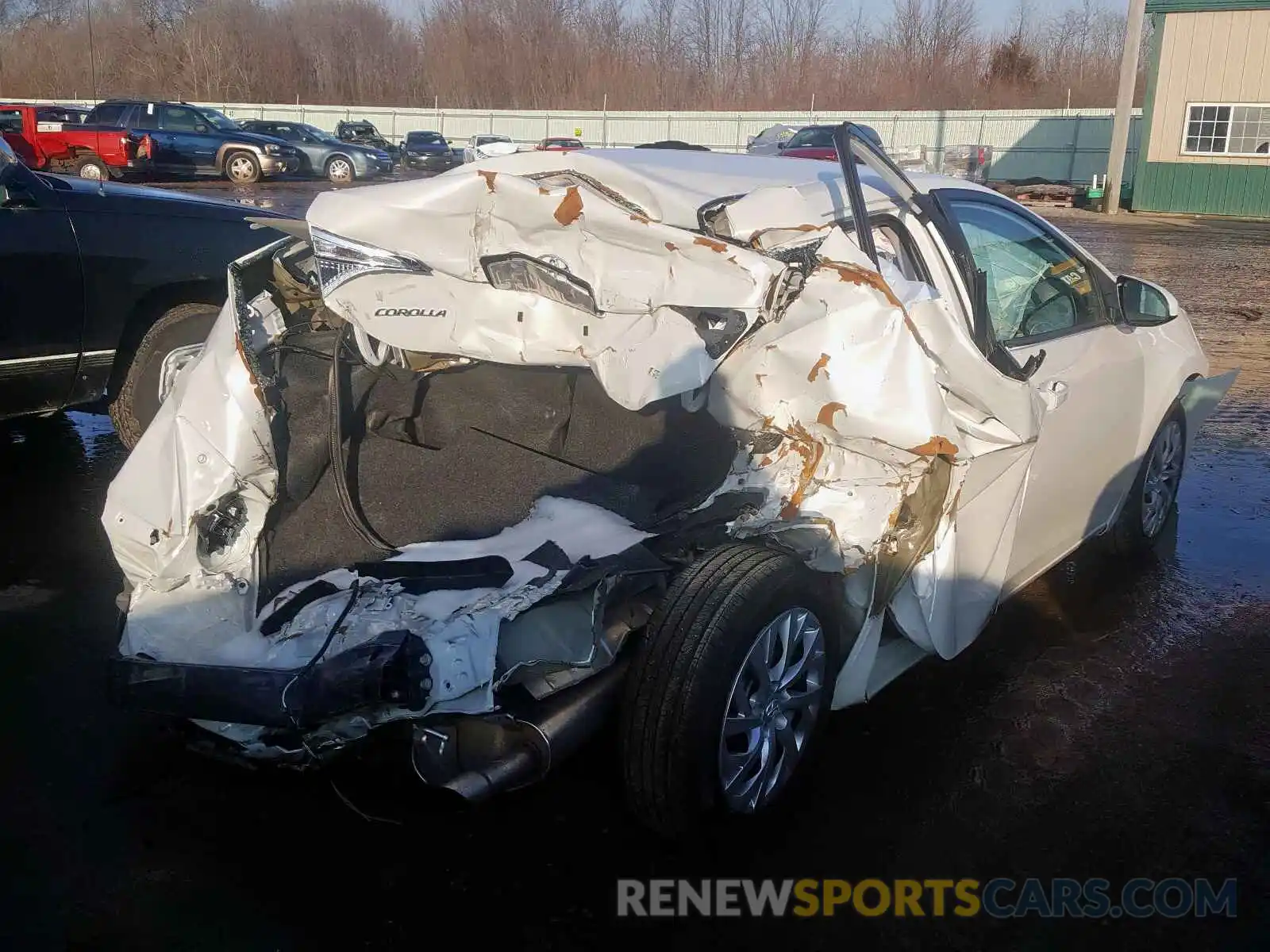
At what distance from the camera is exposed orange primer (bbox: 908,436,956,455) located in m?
2.91

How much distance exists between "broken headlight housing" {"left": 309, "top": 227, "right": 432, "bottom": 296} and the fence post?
107ft

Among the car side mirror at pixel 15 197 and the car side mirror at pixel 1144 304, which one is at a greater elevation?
the car side mirror at pixel 15 197

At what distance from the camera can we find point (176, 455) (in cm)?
315

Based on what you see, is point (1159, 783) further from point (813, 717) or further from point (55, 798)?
point (55, 798)

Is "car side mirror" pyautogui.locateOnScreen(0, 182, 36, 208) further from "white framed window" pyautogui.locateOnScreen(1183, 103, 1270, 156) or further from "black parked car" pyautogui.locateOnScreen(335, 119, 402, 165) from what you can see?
"black parked car" pyautogui.locateOnScreen(335, 119, 402, 165)

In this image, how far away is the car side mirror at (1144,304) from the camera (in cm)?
421

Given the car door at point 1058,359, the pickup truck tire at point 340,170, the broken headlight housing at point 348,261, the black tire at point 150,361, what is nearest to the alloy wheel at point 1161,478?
the car door at point 1058,359

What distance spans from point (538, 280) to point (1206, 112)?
2630 centimetres

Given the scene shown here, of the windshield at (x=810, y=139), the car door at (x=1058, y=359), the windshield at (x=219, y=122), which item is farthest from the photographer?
the windshield at (x=219, y=122)

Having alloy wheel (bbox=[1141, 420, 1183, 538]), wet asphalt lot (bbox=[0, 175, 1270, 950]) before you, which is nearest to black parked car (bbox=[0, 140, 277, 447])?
wet asphalt lot (bbox=[0, 175, 1270, 950])

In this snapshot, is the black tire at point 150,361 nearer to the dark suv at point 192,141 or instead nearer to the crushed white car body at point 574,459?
the crushed white car body at point 574,459

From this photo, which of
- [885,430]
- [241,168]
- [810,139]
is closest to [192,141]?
[241,168]

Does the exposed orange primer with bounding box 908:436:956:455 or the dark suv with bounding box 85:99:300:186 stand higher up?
the dark suv with bounding box 85:99:300:186

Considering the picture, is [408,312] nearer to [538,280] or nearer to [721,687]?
[538,280]
